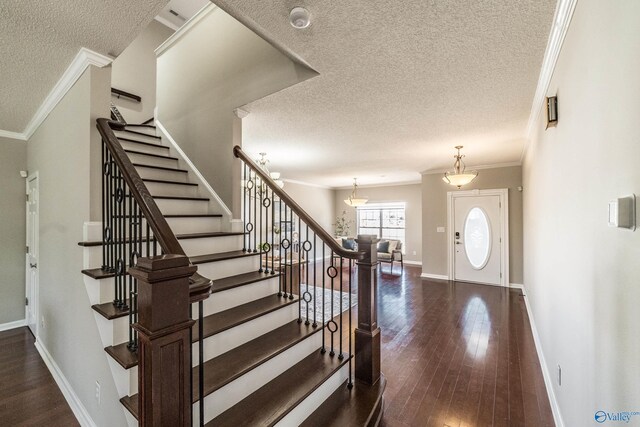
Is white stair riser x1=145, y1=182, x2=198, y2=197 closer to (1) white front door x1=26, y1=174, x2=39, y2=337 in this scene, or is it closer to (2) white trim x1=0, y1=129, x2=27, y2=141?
(1) white front door x1=26, y1=174, x2=39, y2=337

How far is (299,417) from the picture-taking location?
1705mm

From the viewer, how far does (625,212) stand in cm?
91

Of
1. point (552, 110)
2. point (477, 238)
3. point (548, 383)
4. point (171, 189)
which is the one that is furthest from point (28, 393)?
→ point (477, 238)

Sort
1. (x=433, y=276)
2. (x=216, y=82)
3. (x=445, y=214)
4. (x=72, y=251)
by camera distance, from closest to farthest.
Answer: (x=72, y=251)
(x=216, y=82)
(x=445, y=214)
(x=433, y=276)

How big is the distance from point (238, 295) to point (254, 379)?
27.3 inches

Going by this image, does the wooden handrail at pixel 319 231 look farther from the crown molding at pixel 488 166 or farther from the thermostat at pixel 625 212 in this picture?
the crown molding at pixel 488 166

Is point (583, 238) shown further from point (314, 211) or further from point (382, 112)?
point (314, 211)

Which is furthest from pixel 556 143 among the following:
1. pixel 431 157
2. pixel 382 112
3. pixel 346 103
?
pixel 431 157

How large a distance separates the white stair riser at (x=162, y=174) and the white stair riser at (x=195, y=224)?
30.2 inches

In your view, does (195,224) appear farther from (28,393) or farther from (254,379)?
(28,393)

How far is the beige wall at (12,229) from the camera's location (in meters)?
3.68

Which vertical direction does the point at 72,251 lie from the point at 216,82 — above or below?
below

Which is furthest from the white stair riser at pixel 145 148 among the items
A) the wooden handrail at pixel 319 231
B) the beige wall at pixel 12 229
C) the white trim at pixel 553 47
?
the white trim at pixel 553 47

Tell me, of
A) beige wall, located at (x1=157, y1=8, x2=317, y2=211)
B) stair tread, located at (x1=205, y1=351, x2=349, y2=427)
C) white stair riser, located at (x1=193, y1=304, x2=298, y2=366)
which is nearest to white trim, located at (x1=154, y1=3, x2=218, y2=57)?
beige wall, located at (x1=157, y1=8, x2=317, y2=211)
